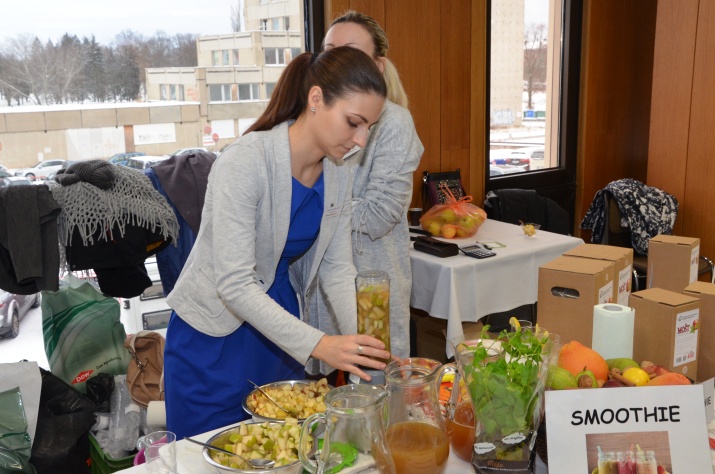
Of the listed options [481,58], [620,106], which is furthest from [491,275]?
[620,106]

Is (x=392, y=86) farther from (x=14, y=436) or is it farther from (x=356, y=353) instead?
(x=14, y=436)

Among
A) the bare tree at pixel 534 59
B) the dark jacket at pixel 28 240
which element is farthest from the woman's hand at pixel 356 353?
the bare tree at pixel 534 59

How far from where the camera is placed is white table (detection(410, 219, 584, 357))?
2.91 meters

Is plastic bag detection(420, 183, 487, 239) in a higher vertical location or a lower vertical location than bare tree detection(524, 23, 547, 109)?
lower

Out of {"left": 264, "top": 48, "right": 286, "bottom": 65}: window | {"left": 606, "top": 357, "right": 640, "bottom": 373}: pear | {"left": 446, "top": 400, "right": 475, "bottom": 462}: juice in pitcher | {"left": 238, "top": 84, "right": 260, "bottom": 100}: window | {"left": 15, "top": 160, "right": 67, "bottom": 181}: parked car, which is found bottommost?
{"left": 446, "top": 400, "right": 475, "bottom": 462}: juice in pitcher

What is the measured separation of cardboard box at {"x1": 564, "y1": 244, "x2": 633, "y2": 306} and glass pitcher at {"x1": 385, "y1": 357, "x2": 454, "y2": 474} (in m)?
0.70

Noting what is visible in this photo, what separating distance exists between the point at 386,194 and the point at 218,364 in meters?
0.89

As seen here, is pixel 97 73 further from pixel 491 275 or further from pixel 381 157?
pixel 491 275

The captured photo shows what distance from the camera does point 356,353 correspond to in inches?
52.6

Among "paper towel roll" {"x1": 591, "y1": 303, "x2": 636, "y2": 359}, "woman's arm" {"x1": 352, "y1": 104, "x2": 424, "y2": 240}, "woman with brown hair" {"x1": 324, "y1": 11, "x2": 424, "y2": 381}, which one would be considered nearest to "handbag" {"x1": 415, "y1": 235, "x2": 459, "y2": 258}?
"woman with brown hair" {"x1": 324, "y1": 11, "x2": 424, "y2": 381}

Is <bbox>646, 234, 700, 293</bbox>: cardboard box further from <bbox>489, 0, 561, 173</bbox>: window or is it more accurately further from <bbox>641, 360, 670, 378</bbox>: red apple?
<bbox>489, 0, 561, 173</bbox>: window

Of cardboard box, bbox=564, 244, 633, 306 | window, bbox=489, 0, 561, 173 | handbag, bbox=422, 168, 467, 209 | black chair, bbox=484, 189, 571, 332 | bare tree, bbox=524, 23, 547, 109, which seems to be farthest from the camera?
bare tree, bbox=524, 23, 547, 109

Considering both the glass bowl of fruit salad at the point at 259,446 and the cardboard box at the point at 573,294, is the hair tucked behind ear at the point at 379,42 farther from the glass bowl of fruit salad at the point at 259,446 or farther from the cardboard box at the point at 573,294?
the glass bowl of fruit salad at the point at 259,446

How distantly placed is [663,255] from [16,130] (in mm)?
2570
